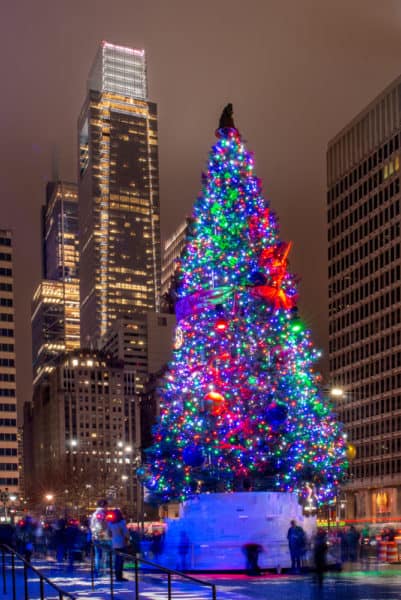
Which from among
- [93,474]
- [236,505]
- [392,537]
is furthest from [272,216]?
[93,474]

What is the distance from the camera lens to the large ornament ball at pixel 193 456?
33.0 meters

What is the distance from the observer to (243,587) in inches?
997

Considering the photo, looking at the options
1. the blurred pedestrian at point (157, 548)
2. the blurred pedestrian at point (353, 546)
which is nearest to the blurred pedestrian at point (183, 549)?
the blurred pedestrian at point (157, 548)

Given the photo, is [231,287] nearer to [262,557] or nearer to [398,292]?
[262,557]

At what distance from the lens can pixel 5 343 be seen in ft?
577

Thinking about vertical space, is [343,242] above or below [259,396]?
above

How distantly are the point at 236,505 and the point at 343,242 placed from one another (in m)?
102

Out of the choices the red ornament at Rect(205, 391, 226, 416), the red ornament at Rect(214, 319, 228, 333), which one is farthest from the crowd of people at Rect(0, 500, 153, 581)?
the red ornament at Rect(214, 319, 228, 333)

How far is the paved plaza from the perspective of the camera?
71.5 feet

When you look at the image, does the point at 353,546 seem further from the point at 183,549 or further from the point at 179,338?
the point at 179,338

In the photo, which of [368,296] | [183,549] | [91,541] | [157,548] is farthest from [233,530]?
[368,296]

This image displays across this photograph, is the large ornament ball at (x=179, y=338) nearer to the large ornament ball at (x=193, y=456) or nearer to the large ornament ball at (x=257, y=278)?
the large ornament ball at (x=257, y=278)

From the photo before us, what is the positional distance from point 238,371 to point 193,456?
3.25 metres

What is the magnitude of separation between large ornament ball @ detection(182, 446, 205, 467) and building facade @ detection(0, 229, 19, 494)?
478 ft
